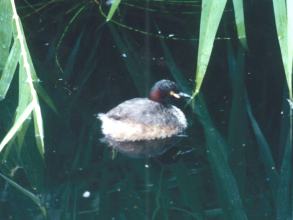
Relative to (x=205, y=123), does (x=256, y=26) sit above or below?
above

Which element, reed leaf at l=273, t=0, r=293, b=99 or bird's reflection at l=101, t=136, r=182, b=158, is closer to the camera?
reed leaf at l=273, t=0, r=293, b=99

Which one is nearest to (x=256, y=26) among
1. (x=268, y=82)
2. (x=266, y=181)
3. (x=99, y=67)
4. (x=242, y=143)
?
(x=268, y=82)

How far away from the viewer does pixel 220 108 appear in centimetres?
580

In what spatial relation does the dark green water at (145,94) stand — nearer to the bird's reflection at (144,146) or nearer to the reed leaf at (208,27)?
the bird's reflection at (144,146)

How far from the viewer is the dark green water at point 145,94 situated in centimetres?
441

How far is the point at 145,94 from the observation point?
20.7ft

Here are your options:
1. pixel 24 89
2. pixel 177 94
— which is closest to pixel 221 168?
pixel 177 94

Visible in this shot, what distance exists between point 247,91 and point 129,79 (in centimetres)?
100

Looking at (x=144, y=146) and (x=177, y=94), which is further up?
(x=177, y=94)

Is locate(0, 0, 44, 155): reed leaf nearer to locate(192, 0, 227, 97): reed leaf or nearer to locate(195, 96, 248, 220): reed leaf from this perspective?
locate(192, 0, 227, 97): reed leaf

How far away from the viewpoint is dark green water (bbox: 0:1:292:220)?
4410 millimetres

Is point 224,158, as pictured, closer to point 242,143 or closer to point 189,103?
point 242,143

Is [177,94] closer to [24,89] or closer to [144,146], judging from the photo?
[144,146]

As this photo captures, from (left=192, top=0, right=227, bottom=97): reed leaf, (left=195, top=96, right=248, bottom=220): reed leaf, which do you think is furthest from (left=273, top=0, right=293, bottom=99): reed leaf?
(left=195, top=96, right=248, bottom=220): reed leaf
